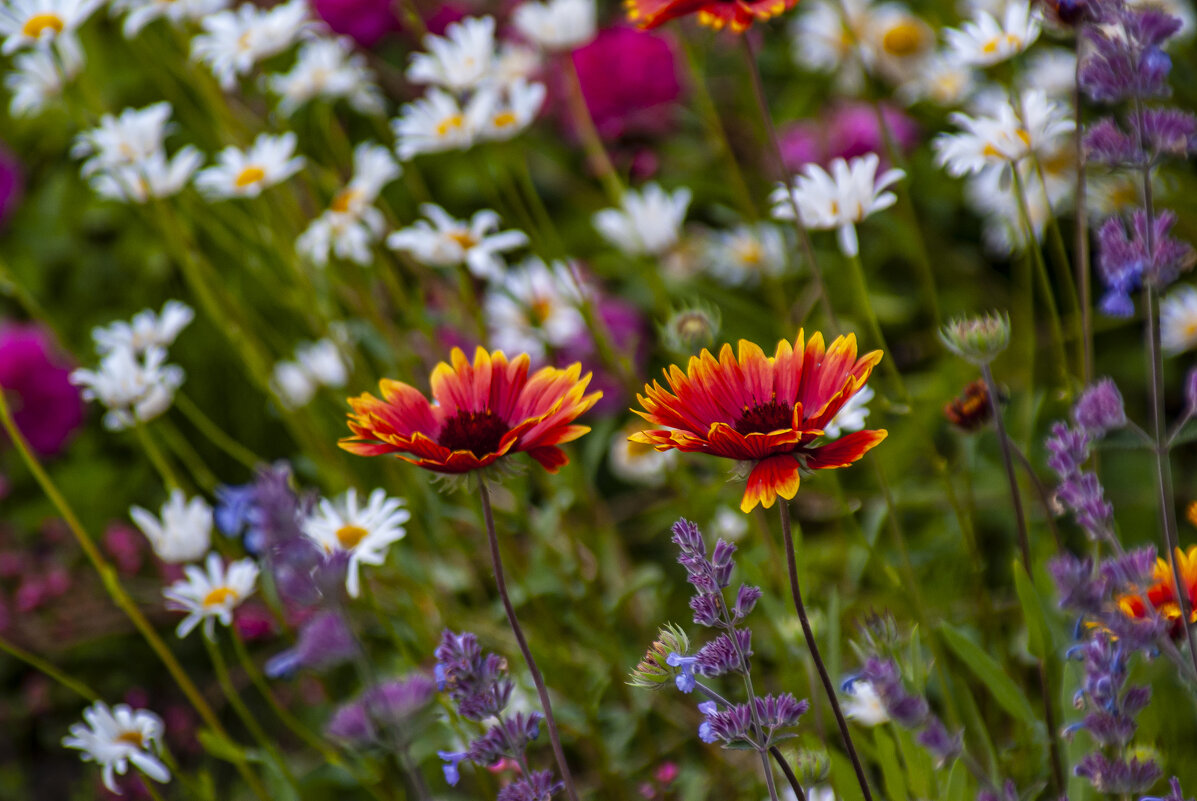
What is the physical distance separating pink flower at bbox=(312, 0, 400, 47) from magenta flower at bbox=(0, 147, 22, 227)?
1150 millimetres

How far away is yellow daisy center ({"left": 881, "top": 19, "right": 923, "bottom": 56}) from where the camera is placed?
2121 millimetres

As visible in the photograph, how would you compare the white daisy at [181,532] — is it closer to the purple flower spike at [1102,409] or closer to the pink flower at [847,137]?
the purple flower spike at [1102,409]

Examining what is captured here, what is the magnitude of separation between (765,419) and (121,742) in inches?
28.9

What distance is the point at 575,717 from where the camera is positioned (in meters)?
1.19

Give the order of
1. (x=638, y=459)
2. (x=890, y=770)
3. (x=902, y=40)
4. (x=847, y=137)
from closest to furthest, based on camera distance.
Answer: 1. (x=890, y=770)
2. (x=638, y=459)
3. (x=847, y=137)
4. (x=902, y=40)

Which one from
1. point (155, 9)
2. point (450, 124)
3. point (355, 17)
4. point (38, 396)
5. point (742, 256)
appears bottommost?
point (742, 256)

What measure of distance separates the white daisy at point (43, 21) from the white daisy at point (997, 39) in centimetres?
103

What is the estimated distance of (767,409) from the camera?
0.73 metres

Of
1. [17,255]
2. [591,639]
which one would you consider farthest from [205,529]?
[17,255]

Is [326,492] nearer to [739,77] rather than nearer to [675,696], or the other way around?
[675,696]

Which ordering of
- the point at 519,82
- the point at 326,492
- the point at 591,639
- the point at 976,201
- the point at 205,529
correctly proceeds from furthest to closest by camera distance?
1. the point at 976,201
2. the point at 326,492
3. the point at 519,82
4. the point at 591,639
5. the point at 205,529

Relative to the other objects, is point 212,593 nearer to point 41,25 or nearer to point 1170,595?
point 41,25

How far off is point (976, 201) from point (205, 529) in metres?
1.46

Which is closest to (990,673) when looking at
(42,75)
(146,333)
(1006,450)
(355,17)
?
(1006,450)
